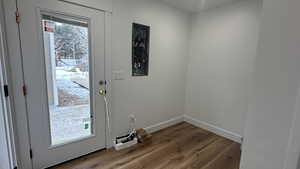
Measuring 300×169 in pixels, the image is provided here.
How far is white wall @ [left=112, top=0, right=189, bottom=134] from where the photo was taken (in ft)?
7.32

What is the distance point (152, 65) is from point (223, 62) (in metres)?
1.32

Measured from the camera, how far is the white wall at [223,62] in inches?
94.8

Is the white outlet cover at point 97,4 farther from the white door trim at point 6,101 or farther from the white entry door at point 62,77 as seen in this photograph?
the white door trim at point 6,101

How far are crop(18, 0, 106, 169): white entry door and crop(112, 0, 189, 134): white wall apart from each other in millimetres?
278

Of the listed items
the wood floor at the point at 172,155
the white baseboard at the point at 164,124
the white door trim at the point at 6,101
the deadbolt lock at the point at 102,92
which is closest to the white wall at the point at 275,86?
the wood floor at the point at 172,155

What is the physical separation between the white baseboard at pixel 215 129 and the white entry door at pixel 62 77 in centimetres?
201

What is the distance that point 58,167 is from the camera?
6.14ft

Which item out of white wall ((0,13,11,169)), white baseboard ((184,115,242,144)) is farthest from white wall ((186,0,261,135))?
white wall ((0,13,11,169))

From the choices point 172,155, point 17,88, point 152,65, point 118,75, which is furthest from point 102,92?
point 172,155

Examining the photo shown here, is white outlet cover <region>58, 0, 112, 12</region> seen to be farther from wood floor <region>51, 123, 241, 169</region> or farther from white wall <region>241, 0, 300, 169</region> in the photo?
wood floor <region>51, 123, 241, 169</region>

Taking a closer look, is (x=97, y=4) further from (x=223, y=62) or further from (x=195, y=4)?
(x=223, y=62)

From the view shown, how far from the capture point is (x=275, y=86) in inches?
26.0

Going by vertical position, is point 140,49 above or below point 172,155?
above

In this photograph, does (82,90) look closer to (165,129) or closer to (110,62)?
(110,62)
